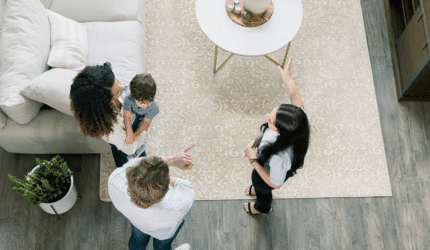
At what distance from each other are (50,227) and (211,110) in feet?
4.84

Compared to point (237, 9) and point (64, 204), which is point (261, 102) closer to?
point (237, 9)

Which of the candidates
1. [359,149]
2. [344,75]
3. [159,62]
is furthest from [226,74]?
[359,149]

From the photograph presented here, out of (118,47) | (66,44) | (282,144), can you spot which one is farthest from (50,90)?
(282,144)

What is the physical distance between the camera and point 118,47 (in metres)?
2.58

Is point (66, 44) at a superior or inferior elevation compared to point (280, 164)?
superior

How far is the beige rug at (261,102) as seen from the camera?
105 inches

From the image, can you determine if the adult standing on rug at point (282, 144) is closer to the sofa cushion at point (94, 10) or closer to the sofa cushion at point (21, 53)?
the sofa cushion at point (21, 53)

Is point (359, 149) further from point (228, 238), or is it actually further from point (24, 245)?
point (24, 245)

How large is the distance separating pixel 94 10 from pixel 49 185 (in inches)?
55.0

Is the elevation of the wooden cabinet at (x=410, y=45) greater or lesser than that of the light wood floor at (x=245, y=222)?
greater

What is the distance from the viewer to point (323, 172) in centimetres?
269

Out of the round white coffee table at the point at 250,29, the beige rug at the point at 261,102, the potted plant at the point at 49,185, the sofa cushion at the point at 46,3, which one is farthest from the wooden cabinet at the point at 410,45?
the sofa cushion at the point at 46,3

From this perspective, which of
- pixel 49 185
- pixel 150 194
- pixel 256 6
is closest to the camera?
pixel 150 194

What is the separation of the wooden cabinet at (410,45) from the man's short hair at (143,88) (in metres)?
2.10
